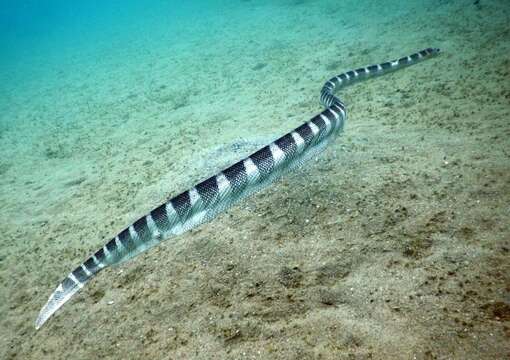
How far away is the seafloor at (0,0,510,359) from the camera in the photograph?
2608mm

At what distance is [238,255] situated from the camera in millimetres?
3662

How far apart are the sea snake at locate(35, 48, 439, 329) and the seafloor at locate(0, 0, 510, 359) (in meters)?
0.16

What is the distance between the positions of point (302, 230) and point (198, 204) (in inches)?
54.0

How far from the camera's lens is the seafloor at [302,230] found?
103 inches

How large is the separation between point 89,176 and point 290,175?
4751 millimetres

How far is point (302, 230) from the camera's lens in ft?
12.3

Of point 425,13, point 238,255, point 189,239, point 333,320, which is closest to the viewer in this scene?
point 333,320

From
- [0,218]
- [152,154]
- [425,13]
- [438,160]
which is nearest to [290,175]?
[438,160]

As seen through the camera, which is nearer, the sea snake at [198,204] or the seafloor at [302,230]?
the seafloor at [302,230]

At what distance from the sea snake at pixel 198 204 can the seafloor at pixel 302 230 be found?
0.51 ft

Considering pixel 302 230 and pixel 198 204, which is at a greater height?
pixel 198 204

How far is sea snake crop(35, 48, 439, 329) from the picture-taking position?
3.99 m

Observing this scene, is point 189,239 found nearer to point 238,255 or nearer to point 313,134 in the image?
point 238,255

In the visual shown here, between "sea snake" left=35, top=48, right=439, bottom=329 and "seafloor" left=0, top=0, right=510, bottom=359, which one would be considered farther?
"sea snake" left=35, top=48, right=439, bottom=329
